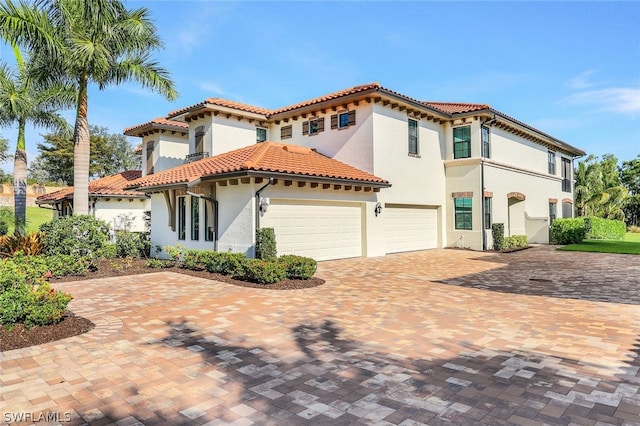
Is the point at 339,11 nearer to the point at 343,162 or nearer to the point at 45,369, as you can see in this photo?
the point at 343,162

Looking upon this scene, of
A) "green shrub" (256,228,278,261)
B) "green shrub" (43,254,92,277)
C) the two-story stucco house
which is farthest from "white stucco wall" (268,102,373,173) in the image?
"green shrub" (43,254,92,277)

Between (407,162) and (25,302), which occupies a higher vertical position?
(407,162)

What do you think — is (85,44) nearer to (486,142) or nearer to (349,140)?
(349,140)

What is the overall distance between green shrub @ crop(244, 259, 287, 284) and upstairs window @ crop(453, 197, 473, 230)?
Result: 42.2 ft

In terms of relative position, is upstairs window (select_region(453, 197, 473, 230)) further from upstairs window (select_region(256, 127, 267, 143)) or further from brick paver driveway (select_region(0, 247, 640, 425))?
upstairs window (select_region(256, 127, 267, 143))

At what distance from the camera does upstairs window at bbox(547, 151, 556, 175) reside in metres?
27.5

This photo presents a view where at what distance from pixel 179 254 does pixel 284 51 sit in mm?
8455

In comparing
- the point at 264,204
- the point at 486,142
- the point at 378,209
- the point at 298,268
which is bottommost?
the point at 298,268

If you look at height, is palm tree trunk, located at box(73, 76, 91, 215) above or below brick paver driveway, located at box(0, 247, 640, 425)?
above

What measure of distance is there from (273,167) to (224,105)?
23.0 ft

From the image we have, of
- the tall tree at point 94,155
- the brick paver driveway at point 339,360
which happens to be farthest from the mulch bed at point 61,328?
the tall tree at point 94,155

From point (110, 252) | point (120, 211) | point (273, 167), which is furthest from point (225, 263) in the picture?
point (120, 211)

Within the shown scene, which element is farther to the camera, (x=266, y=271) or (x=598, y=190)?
(x=598, y=190)

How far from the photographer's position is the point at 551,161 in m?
27.9
